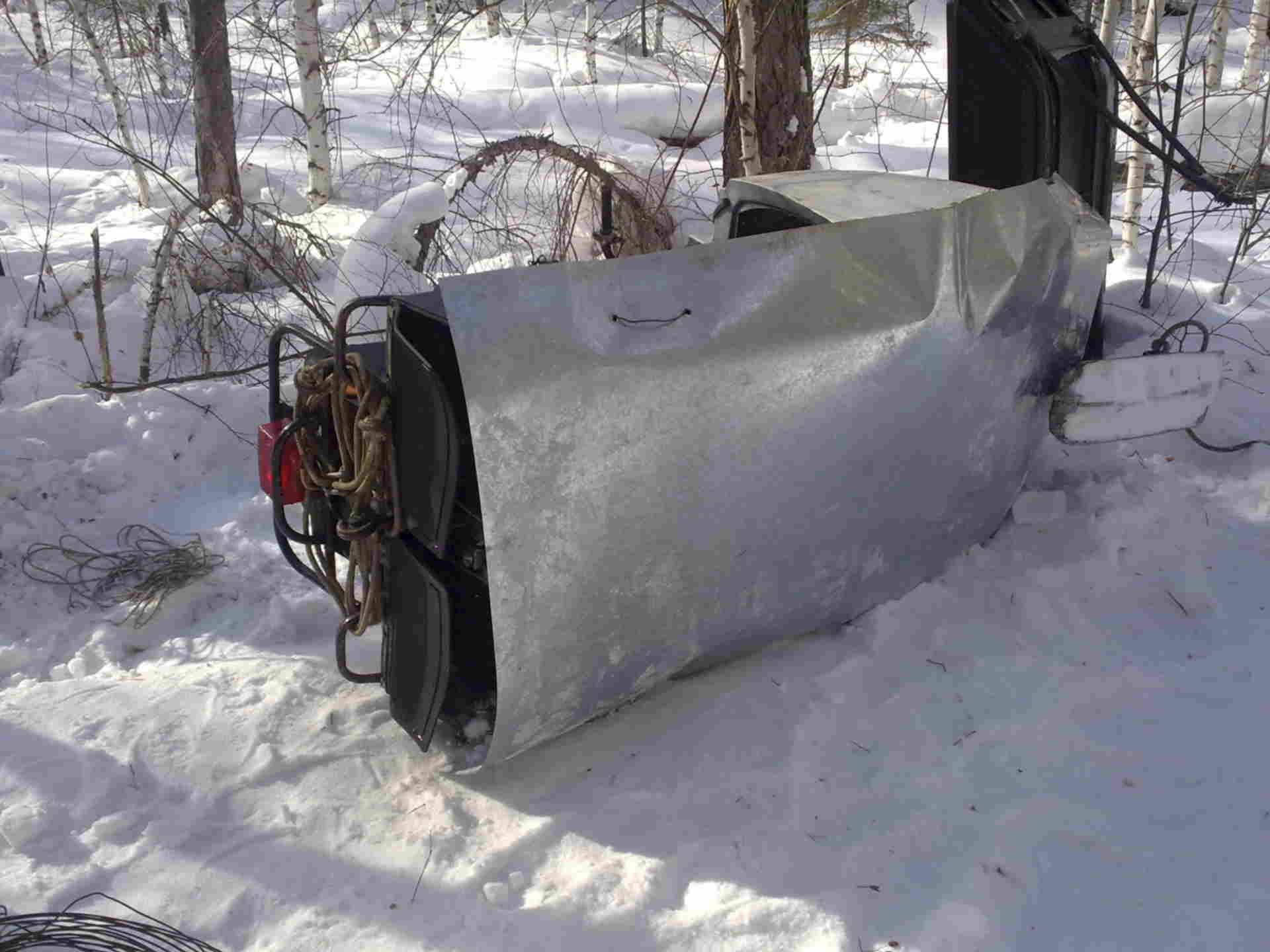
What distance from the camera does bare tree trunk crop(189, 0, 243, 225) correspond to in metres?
10.4

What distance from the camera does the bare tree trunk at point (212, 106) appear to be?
34.2 ft

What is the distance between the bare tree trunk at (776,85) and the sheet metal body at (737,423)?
198 centimetres

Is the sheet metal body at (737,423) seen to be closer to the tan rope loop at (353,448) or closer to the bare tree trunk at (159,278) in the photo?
the tan rope loop at (353,448)

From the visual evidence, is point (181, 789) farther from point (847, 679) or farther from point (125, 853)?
point (847, 679)

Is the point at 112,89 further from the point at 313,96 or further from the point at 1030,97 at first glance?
the point at 1030,97

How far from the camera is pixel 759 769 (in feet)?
8.45

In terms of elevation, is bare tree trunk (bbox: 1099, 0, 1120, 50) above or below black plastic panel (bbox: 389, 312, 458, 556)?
above

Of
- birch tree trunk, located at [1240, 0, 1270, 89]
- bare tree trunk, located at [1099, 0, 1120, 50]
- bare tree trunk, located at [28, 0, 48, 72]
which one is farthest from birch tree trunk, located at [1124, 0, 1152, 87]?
bare tree trunk, located at [28, 0, 48, 72]

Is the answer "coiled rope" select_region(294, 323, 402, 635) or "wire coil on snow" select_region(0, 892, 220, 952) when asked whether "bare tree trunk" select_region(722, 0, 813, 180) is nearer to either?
"coiled rope" select_region(294, 323, 402, 635)

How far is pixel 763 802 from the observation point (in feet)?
8.12

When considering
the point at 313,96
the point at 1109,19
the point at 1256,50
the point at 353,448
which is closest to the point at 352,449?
the point at 353,448

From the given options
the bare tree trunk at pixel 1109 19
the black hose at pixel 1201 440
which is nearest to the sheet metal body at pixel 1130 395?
the black hose at pixel 1201 440

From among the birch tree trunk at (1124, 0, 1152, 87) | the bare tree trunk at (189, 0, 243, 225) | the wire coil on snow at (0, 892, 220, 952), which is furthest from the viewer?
the bare tree trunk at (189, 0, 243, 225)

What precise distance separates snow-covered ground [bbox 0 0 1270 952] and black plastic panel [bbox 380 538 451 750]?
18 cm
